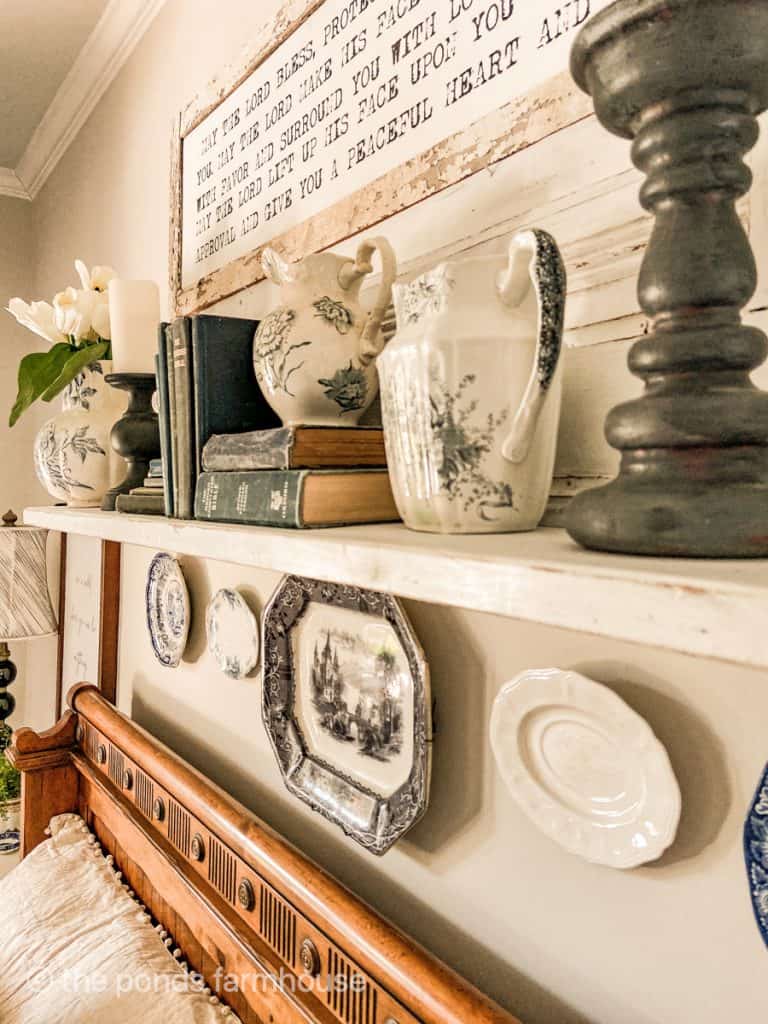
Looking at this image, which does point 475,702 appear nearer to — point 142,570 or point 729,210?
point 729,210

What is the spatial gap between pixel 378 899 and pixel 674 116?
0.89m

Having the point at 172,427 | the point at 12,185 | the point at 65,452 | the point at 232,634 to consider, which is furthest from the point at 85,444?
the point at 12,185

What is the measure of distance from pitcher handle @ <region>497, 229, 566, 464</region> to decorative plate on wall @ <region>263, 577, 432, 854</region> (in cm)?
36

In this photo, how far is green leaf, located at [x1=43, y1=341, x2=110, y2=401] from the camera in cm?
131

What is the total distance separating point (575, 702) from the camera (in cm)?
65

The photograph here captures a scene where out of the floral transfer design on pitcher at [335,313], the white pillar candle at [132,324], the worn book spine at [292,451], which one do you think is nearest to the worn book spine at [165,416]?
the worn book spine at [292,451]

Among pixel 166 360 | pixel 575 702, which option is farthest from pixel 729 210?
pixel 166 360

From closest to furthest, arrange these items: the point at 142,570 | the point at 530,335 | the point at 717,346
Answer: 1. the point at 717,346
2. the point at 530,335
3. the point at 142,570

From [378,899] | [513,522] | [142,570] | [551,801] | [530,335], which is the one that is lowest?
[378,899]

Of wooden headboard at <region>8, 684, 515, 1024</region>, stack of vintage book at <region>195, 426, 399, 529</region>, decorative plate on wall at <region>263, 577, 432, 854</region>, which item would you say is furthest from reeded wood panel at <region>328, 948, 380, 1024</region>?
stack of vintage book at <region>195, 426, 399, 529</region>

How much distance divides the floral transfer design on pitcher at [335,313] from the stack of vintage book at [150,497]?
33cm

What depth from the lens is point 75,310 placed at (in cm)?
135

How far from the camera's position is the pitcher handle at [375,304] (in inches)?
29.6

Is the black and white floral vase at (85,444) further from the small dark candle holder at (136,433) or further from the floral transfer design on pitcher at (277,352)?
the floral transfer design on pitcher at (277,352)
